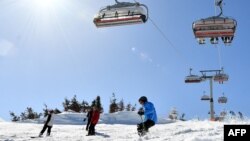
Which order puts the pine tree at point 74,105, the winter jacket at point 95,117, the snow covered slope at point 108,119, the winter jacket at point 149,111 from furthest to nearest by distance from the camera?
the pine tree at point 74,105, the snow covered slope at point 108,119, the winter jacket at point 95,117, the winter jacket at point 149,111

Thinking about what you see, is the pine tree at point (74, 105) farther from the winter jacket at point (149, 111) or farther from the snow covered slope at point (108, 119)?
the winter jacket at point (149, 111)

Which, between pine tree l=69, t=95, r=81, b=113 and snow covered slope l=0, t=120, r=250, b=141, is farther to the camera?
pine tree l=69, t=95, r=81, b=113

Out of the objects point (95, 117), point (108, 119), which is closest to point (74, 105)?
point (108, 119)

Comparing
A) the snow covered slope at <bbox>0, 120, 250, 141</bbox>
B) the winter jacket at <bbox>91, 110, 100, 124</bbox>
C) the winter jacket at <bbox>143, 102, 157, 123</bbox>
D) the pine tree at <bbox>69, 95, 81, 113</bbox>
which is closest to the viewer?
the snow covered slope at <bbox>0, 120, 250, 141</bbox>

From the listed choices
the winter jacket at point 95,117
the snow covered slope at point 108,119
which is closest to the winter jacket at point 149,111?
the winter jacket at point 95,117

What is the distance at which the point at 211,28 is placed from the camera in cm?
2103

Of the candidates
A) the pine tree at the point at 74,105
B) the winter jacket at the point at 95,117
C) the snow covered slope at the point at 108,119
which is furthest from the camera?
the pine tree at the point at 74,105

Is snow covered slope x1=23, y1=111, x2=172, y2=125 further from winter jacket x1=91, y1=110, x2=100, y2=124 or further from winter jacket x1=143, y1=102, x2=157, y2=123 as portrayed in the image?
winter jacket x1=143, y1=102, x2=157, y2=123

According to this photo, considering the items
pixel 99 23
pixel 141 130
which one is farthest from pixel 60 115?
pixel 141 130

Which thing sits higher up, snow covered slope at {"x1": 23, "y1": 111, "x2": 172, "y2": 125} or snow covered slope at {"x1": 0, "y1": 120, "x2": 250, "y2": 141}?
snow covered slope at {"x1": 23, "y1": 111, "x2": 172, "y2": 125}

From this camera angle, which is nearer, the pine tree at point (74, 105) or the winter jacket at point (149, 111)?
the winter jacket at point (149, 111)

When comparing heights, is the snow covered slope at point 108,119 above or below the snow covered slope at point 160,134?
above

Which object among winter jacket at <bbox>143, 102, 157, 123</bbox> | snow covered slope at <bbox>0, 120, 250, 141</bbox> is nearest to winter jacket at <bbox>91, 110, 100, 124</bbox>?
snow covered slope at <bbox>0, 120, 250, 141</bbox>

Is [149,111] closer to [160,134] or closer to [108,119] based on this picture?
[160,134]
